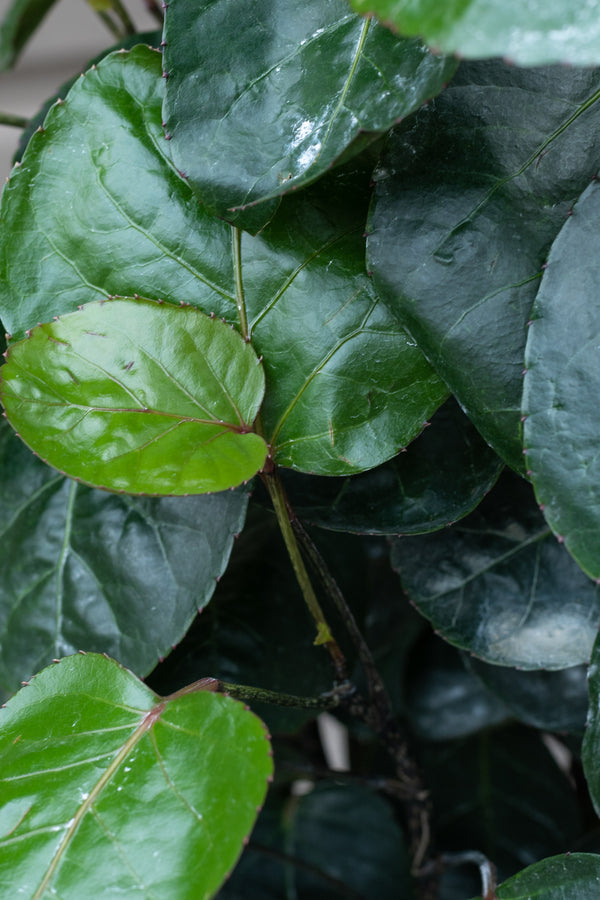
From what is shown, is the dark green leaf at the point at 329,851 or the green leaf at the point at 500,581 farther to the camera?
the dark green leaf at the point at 329,851

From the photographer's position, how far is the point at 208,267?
394mm

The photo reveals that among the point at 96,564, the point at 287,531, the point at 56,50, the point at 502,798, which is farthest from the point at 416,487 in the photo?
the point at 56,50

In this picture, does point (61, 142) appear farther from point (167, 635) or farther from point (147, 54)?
point (167, 635)

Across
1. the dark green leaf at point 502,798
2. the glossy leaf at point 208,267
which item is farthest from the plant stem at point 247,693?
the dark green leaf at point 502,798

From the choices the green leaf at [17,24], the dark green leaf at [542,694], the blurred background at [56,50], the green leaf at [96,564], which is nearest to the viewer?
the green leaf at [96,564]

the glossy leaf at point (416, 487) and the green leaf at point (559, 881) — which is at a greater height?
the glossy leaf at point (416, 487)

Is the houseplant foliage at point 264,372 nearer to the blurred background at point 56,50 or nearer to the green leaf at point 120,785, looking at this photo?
the green leaf at point 120,785

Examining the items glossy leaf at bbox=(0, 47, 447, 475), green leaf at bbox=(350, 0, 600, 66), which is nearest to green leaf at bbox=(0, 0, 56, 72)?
glossy leaf at bbox=(0, 47, 447, 475)

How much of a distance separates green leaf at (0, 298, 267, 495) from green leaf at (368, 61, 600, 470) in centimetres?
10

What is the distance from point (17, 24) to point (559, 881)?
0.76 metres

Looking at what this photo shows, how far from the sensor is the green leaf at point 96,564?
435mm

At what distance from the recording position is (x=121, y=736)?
1.16 feet

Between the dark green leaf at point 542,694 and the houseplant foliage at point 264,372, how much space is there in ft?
0.32

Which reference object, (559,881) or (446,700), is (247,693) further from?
(446,700)
